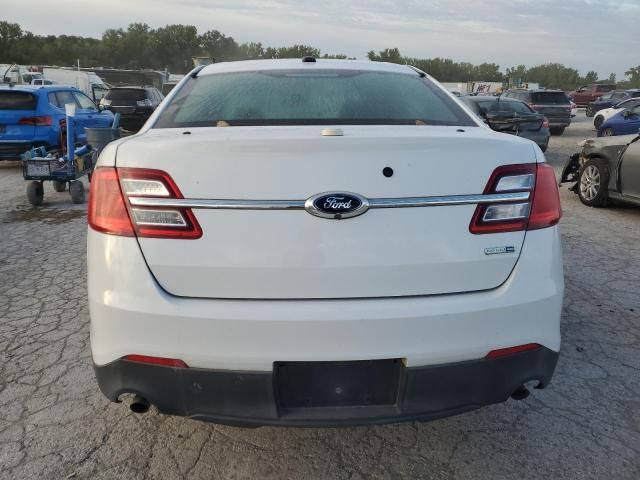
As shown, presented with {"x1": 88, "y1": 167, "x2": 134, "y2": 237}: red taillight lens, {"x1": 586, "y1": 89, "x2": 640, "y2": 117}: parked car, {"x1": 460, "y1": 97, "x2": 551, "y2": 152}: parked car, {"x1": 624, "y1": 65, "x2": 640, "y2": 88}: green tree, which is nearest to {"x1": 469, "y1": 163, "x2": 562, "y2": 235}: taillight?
{"x1": 88, "y1": 167, "x2": 134, "y2": 237}: red taillight lens

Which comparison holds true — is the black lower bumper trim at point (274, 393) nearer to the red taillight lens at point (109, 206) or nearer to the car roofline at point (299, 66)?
the red taillight lens at point (109, 206)

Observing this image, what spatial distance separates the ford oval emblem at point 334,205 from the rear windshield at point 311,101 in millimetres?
604

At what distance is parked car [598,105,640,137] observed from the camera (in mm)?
14586

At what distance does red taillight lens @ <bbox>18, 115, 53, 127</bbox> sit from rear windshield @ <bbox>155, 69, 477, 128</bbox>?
7.94 meters

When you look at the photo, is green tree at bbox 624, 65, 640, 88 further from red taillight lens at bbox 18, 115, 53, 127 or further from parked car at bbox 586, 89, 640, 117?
red taillight lens at bbox 18, 115, 53, 127

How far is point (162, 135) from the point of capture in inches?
78.5

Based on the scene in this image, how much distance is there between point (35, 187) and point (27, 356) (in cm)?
A: 479

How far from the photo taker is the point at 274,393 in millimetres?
1777

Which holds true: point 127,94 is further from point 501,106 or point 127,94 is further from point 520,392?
point 520,392

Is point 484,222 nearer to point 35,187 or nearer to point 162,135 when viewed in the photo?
point 162,135

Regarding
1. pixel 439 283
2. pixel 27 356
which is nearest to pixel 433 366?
pixel 439 283

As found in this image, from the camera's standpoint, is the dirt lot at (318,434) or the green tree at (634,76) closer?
the dirt lot at (318,434)

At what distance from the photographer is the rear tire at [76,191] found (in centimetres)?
740

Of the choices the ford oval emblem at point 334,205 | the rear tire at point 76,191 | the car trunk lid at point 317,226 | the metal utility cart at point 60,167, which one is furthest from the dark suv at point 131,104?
the ford oval emblem at point 334,205
